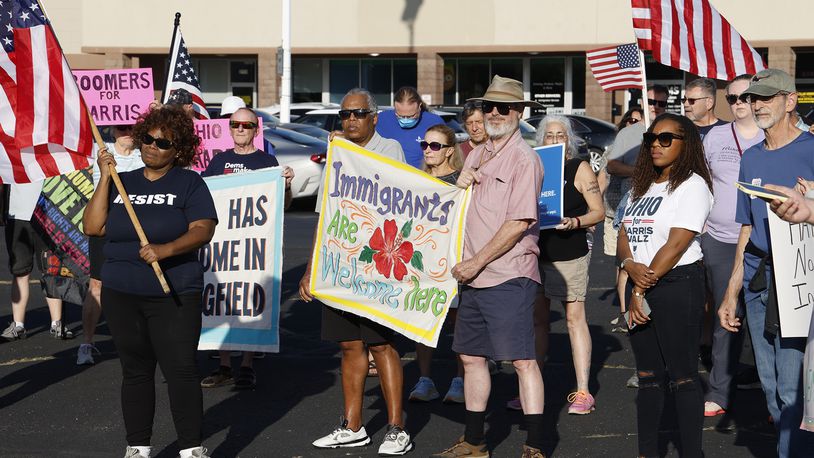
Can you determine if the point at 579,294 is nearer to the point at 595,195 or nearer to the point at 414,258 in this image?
the point at 595,195

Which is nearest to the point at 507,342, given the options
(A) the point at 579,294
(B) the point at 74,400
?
(A) the point at 579,294

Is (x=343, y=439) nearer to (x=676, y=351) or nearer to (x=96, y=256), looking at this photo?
(x=676, y=351)

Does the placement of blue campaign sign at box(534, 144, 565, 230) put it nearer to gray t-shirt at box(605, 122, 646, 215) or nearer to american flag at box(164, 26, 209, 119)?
gray t-shirt at box(605, 122, 646, 215)

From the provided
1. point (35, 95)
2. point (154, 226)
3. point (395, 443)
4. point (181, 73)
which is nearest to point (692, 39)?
point (395, 443)

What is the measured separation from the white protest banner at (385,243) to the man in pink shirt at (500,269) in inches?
10.1

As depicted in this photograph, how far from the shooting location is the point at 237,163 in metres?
8.62

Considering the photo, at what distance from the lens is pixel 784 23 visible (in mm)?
36438

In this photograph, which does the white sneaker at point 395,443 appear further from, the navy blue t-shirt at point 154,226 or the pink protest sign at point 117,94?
the pink protest sign at point 117,94

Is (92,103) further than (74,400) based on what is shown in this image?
Yes

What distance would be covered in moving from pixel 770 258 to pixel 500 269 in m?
1.32

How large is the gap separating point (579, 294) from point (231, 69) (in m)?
36.3

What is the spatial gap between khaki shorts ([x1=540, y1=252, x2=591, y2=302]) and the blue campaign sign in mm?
301

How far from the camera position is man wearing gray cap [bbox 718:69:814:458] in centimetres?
582

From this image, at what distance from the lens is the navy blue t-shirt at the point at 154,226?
6.15 m
